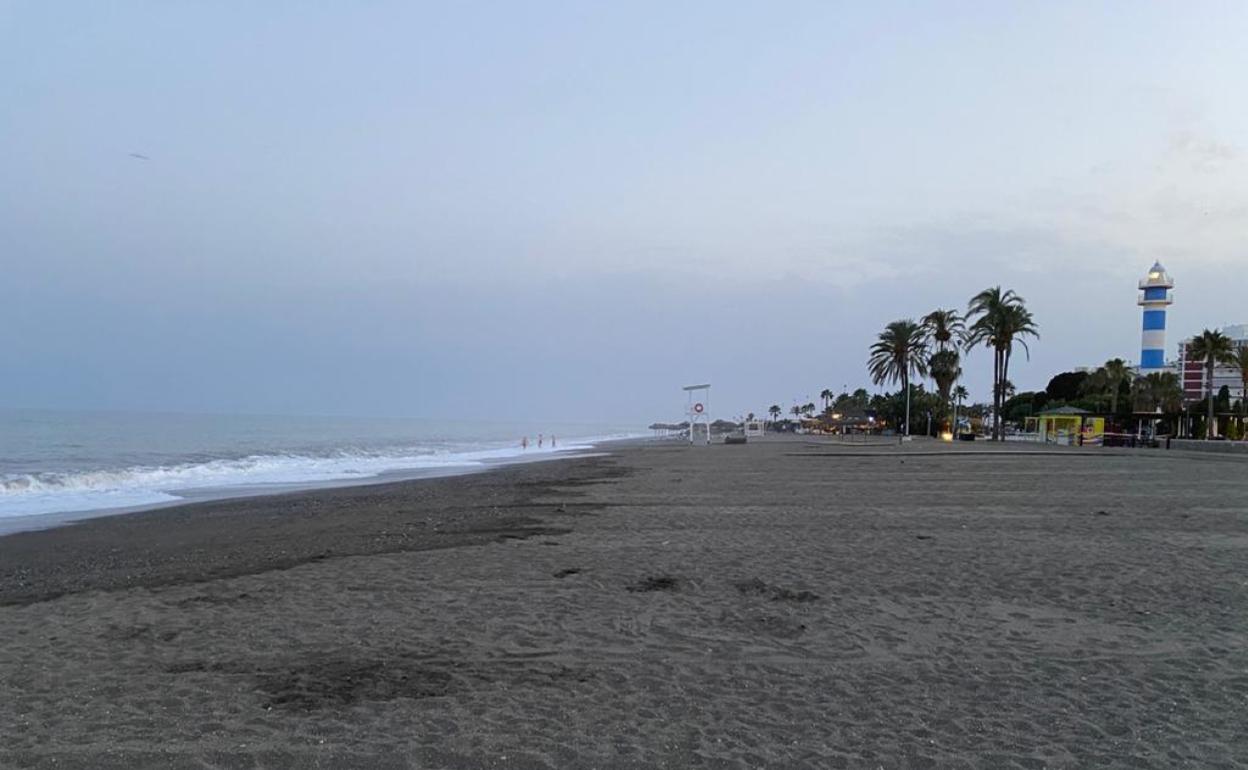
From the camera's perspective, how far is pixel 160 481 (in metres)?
26.5

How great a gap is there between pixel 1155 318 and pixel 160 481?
107830 mm

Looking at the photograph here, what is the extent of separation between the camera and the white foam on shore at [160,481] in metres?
19.7

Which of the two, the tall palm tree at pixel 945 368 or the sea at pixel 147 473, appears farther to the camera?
the tall palm tree at pixel 945 368

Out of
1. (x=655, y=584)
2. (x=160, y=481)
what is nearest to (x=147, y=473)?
(x=160, y=481)

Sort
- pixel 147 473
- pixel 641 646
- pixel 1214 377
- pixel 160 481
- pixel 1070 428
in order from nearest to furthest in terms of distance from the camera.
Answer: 1. pixel 641 646
2. pixel 160 481
3. pixel 147 473
4. pixel 1070 428
5. pixel 1214 377

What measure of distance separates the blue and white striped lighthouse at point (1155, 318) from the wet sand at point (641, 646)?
328 feet

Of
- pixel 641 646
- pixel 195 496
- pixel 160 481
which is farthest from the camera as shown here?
pixel 160 481

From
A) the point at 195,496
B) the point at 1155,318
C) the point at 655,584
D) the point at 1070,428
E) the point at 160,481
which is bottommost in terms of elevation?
the point at 160,481

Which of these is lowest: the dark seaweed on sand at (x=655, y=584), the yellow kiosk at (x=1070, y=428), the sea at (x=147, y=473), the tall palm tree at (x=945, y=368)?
the sea at (x=147, y=473)

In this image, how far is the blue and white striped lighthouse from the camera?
94.8 metres

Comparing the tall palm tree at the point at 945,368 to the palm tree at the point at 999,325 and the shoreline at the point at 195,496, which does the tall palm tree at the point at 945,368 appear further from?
the shoreline at the point at 195,496

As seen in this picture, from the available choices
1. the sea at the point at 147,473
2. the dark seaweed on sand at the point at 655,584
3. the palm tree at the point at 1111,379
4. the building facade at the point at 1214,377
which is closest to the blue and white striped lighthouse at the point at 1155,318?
the palm tree at the point at 1111,379

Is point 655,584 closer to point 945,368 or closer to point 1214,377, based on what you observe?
point 945,368

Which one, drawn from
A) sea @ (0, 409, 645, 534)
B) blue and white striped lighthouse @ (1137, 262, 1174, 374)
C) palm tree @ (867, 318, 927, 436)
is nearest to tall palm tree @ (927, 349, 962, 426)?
palm tree @ (867, 318, 927, 436)
